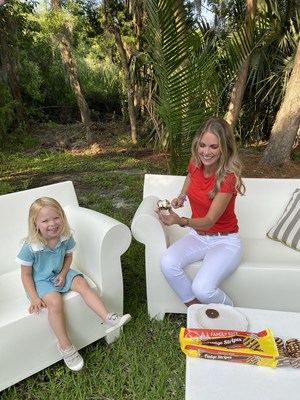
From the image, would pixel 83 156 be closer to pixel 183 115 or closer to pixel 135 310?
pixel 183 115

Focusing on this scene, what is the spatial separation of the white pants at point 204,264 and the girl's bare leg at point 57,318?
24.8 inches

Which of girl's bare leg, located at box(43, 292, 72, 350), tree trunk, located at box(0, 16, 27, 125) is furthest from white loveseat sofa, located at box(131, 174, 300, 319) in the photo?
tree trunk, located at box(0, 16, 27, 125)

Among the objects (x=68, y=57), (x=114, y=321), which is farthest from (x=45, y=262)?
(x=68, y=57)

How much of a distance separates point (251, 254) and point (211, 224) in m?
0.45

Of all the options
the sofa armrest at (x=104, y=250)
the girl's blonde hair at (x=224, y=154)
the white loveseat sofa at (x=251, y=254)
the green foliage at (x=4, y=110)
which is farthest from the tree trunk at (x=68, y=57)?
the sofa armrest at (x=104, y=250)

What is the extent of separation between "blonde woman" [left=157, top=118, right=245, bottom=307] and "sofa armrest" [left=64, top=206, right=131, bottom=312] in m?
0.28

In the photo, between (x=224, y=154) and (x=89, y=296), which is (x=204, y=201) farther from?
(x=89, y=296)

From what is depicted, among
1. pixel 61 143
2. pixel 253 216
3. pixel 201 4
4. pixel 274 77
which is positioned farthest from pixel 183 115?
pixel 61 143

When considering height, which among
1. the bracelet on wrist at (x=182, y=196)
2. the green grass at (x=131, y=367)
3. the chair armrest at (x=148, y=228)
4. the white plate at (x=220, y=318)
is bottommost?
the green grass at (x=131, y=367)

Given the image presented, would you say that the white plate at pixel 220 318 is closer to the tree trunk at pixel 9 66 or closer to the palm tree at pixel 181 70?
the palm tree at pixel 181 70

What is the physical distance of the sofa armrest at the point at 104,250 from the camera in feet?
5.81

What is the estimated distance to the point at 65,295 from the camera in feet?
5.52

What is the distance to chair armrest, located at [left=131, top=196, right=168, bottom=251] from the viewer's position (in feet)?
6.25

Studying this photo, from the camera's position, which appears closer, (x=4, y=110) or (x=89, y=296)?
(x=89, y=296)
